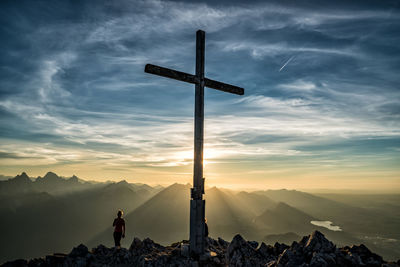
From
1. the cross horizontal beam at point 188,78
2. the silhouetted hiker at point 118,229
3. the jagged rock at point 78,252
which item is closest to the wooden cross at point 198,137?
Answer: the cross horizontal beam at point 188,78

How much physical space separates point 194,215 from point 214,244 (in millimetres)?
3449

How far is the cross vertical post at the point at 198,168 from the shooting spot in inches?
413

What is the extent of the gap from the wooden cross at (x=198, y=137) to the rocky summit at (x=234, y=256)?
87cm

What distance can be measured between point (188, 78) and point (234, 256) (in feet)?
26.9

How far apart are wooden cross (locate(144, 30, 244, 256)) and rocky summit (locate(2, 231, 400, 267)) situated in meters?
0.87

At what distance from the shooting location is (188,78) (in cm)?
1155

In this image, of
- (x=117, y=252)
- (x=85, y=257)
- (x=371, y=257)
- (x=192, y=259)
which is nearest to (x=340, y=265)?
(x=371, y=257)

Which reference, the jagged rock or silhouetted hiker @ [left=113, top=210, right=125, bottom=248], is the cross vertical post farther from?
silhouetted hiker @ [left=113, top=210, right=125, bottom=248]

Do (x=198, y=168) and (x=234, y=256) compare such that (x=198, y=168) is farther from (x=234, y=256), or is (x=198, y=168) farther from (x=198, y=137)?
(x=234, y=256)

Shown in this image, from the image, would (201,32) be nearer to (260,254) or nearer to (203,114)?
(203,114)

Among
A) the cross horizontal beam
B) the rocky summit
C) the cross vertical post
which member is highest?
the cross horizontal beam

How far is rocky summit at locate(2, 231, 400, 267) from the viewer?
7.88 meters

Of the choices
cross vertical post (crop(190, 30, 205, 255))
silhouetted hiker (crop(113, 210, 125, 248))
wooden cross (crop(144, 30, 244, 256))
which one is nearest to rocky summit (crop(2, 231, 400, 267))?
cross vertical post (crop(190, 30, 205, 255))

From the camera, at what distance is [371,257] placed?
798 cm
